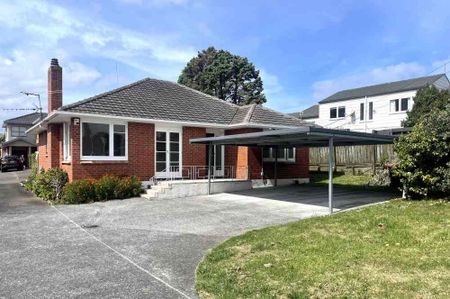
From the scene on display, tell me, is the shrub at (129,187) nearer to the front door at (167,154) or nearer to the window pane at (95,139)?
the window pane at (95,139)

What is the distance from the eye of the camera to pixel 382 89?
3756 centimetres

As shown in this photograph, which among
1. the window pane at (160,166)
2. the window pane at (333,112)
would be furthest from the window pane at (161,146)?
the window pane at (333,112)

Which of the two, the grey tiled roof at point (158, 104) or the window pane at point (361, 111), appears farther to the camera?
the window pane at point (361, 111)

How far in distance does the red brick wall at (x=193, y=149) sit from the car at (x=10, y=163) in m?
29.5

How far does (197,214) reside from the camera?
37.8ft

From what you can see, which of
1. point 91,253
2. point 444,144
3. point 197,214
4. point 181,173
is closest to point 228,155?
point 181,173

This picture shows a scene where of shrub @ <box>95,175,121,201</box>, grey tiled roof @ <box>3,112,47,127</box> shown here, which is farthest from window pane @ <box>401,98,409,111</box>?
grey tiled roof @ <box>3,112,47,127</box>

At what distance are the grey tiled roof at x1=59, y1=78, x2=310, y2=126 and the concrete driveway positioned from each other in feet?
13.2

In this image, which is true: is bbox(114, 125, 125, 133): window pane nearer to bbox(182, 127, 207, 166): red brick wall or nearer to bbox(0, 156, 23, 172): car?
bbox(182, 127, 207, 166): red brick wall

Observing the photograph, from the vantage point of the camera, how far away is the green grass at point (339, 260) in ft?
17.1

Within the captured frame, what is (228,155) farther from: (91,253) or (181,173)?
(91,253)

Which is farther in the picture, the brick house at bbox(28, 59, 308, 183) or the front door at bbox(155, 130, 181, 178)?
the front door at bbox(155, 130, 181, 178)

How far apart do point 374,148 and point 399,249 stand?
15636mm

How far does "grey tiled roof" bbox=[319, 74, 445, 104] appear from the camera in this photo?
114ft
